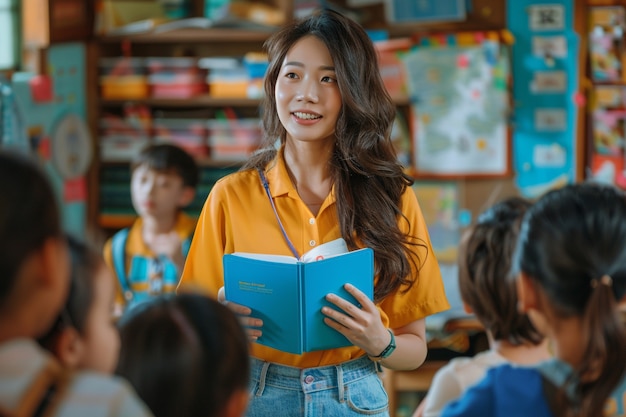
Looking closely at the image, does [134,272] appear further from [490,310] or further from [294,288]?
[490,310]

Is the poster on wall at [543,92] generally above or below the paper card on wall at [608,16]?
below

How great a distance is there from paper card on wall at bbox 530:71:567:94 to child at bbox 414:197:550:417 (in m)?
2.75

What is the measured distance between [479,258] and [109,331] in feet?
2.78

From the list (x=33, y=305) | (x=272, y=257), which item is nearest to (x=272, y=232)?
(x=272, y=257)

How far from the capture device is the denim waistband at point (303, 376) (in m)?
1.81

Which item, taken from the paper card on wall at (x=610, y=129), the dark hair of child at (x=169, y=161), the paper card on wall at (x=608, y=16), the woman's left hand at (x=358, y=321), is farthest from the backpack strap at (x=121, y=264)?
the paper card on wall at (x=608, y=16)

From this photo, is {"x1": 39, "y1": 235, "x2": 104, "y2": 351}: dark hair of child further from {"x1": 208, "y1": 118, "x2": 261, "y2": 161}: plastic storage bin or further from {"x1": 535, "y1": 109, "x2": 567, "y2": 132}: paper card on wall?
{"x1": 535, "y1": 109, "x2": 567, "y2": 132}: paper card on wall

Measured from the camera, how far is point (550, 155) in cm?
446

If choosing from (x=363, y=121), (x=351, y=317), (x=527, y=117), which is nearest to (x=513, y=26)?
(x=527, y=117)

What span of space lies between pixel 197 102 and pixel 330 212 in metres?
2.81

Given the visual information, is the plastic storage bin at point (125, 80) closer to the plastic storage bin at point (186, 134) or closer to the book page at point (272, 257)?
the plastic storage bin at point (186, 134)

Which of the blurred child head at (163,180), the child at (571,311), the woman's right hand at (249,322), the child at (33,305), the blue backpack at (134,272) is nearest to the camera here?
the child at (33,305)

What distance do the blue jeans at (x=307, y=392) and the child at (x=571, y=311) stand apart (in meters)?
0.46

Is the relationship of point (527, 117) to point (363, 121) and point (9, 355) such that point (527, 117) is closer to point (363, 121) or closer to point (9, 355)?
point (363, 121)
